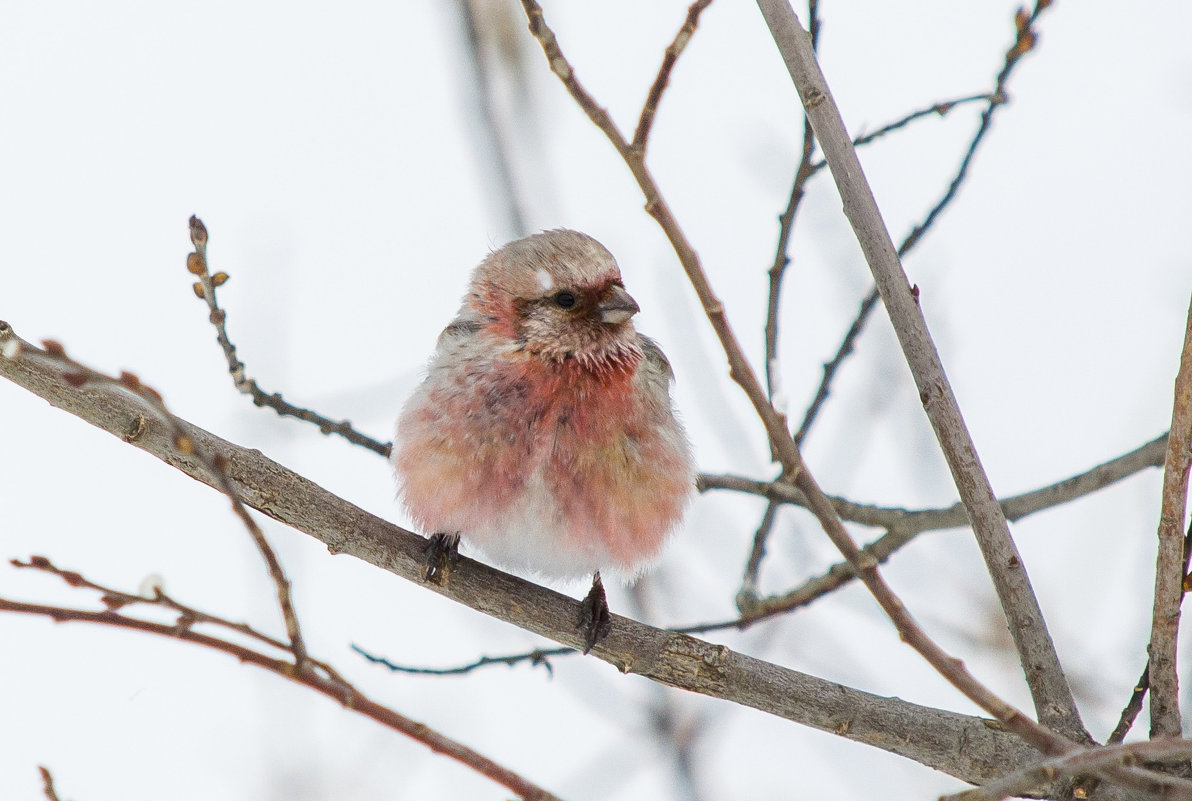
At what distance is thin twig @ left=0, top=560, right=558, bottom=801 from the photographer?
89.7 inches

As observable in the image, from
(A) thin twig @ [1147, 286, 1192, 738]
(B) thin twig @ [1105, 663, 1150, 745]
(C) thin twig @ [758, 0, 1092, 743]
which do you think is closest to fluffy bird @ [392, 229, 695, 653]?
(C) thin twig @ [758, 0, 1092, 743]

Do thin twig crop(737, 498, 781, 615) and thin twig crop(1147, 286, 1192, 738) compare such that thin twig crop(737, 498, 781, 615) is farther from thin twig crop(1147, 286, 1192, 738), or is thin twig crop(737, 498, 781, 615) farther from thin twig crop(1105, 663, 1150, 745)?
thin twig crop(1147, 286, 1192, 738)

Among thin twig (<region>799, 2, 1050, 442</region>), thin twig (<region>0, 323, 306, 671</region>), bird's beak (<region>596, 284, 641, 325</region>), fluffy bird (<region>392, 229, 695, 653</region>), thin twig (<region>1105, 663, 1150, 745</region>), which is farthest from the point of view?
bird's beak (<region>596, 284, 641, 325</region>)

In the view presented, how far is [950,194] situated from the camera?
183 inches

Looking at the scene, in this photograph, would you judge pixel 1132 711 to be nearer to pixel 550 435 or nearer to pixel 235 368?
pixel 550 435

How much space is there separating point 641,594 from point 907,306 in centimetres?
276

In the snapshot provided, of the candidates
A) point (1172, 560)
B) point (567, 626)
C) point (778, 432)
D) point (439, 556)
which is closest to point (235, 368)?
point (439, 556)

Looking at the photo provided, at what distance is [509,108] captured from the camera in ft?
17.2

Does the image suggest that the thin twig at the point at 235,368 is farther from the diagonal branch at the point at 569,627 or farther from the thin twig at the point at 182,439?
the thin twig at the point at 182,439

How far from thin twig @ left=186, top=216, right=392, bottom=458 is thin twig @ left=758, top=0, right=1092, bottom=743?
230cm

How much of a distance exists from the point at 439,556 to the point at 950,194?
2.52 meters

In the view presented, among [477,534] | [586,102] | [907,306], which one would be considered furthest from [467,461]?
[586,102]

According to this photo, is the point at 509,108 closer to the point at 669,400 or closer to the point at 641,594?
the point at 669,400

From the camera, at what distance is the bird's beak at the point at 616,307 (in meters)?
5.00
